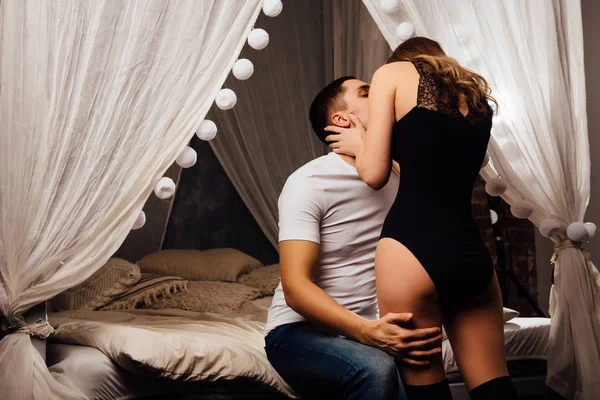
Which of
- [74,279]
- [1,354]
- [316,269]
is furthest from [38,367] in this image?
[316,269]

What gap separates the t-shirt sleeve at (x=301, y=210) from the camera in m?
1.82

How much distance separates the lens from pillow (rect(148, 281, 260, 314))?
135 inches

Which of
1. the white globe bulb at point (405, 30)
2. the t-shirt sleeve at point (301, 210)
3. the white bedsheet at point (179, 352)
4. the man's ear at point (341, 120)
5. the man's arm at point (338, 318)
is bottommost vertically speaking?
the white bedsheet at point (179, 352)

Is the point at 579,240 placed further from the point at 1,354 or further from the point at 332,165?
the point at 1,354

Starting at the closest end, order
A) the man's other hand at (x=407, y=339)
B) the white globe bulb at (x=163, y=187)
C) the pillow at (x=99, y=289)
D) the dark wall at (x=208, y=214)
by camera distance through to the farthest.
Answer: the man's other hand at (x=407, y=339) → the white globe bulb at (x=163, y=187) → the pillow at (x=99, y=289) → the dark wall at (x=208, y=214)

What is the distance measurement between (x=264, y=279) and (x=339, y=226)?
2.03m

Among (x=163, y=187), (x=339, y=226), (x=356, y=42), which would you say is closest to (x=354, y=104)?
(x=339, y=226)

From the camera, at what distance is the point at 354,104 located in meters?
2.06

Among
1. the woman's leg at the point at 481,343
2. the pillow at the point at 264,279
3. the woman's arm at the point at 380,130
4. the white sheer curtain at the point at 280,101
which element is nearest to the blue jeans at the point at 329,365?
the woman's leg at the point at 481,343

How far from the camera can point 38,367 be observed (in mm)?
1962

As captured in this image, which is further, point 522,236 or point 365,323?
point 522,236

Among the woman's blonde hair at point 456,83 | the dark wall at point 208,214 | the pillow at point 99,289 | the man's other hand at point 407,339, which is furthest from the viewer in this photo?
the dark wall at point 208,214

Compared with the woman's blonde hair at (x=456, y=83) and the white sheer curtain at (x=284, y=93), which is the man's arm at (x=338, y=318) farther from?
the white sheer curtain at (x=284, y=93)

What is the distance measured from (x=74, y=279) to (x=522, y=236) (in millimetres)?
3664
